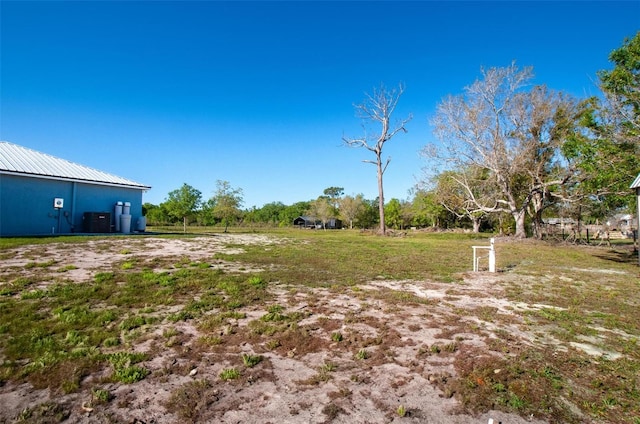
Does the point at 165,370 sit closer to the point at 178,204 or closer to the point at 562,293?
the point at 562,293

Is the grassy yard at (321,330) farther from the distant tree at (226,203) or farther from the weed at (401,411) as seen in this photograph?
the distant tree at (226,203)

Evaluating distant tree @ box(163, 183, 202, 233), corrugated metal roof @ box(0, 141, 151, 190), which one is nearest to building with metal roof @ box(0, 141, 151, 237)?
corrugated metal roof @ box(0, 141, 151, 190)

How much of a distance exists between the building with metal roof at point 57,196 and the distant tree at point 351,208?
5380cm

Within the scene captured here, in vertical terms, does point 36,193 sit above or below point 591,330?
above

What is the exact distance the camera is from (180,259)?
396 inches

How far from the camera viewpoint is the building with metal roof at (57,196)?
56.9 feet

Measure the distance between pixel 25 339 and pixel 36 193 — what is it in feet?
63.7

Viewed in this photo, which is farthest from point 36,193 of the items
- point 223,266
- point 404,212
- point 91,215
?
point 404,212

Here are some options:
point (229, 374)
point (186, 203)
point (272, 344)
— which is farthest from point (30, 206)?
point (229, 374)

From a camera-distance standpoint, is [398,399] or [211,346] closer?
[398,399]

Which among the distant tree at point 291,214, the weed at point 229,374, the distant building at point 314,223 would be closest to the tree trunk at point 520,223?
the weed at point 229,374

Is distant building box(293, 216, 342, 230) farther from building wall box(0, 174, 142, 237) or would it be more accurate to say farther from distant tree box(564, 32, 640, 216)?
distant tree box(564, 32, 640, 216)

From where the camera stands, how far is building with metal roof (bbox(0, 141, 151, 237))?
56.9 feet

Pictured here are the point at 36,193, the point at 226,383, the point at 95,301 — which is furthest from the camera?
the point at 36,193
